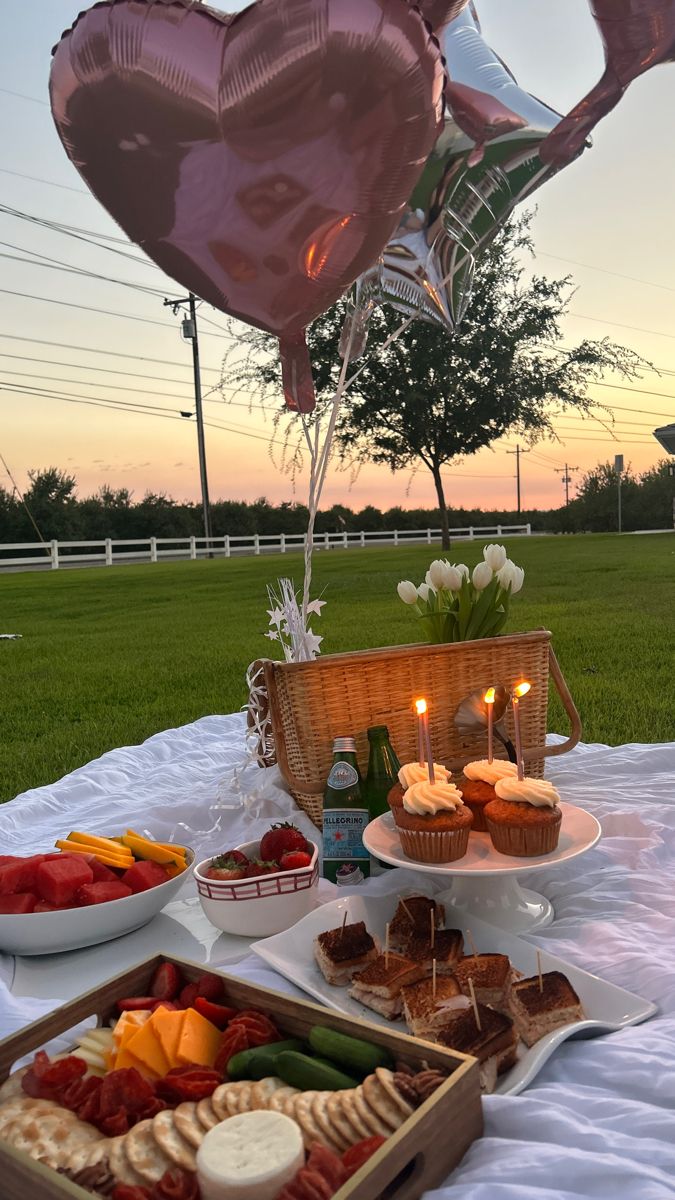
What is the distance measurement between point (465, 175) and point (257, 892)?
226 cm

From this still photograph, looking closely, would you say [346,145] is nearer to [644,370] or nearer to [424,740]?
[424,740]

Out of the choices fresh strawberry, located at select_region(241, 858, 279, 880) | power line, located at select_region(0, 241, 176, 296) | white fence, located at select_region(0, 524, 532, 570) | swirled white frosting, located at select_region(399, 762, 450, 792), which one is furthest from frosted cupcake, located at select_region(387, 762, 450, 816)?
power line, located at select_region(0, 241, 176, 296)

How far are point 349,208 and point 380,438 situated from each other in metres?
19.3

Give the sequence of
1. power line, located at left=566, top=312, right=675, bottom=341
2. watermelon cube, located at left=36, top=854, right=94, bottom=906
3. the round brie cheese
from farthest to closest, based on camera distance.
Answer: power line, located at left=566, top=312, right=675, bottom=341 → watermelon cube, located at left=36, top=854, right=94, bottom=906 → the round brie cheese

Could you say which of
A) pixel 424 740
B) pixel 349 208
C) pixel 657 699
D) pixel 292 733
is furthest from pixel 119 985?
pixel 657 699

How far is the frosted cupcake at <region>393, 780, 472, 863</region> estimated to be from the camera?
1.81 meters

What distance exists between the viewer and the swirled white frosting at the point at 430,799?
6.09ft

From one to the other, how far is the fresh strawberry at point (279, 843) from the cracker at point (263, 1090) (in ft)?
2.69

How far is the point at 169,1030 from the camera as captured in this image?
1249mm

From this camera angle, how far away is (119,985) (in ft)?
4.58

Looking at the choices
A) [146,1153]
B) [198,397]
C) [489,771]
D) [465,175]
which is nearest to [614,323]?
[198,397]

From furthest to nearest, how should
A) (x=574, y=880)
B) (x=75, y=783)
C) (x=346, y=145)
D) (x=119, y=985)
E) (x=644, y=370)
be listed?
(x=644, y=370) < (x=75, y=783) < (x=574, y=880) < (x=346, y=145) < (x=119, y=985)

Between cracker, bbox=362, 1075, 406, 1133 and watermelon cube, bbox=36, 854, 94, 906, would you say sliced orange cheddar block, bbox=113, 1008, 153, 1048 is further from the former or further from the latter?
watermelon cube, bbox=36, 854, 94, 906

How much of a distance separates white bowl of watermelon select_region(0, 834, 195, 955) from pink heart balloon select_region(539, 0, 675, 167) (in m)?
2.44
